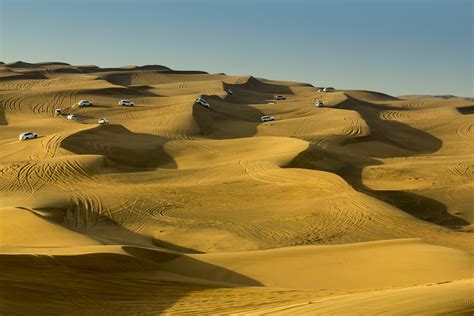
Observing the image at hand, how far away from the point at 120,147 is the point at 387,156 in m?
18.6

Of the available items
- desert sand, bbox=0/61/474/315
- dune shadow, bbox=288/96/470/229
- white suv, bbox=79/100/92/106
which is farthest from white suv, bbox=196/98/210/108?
dune shadow, bbox=288/96/470/229

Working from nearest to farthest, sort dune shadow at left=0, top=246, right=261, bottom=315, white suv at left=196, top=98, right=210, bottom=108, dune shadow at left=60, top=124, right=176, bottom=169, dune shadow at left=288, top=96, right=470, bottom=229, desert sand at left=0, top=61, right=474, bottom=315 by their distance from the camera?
dune shadow at left=0, top=246, right=261, bottom=315, desert sand at left=0, top=61, right=474, bottom=315, dune shadow at left=288, top=96, right=470, bottom=229, dune shadow at left=60, top=124, right=176, bottom=169, white suv at left=196, top=98, right=210, bottom=108

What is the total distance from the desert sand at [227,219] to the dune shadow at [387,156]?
0.10 meters

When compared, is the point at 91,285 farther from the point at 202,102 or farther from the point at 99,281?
the point at 202,102

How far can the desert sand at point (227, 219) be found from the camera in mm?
8656

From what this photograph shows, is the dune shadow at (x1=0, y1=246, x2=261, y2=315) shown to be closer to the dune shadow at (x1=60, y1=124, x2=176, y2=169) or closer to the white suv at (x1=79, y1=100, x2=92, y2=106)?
the dune shadow at (x1=60, y1=124, x2=176, y2=169)

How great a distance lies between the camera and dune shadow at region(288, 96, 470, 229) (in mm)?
22719

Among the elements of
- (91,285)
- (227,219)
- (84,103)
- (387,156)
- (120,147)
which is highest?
(84,103)

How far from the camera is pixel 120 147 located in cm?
3038

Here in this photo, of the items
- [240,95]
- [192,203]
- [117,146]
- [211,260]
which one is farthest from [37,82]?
[211,260]

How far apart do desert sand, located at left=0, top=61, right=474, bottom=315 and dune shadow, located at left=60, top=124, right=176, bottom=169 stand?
0.41 ft

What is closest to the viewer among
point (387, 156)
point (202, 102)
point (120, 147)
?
point (120, 147)

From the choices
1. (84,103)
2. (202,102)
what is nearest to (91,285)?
(84,103)

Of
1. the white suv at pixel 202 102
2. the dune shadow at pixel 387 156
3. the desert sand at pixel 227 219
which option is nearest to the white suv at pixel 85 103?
the desert sand at pixel 227 219
